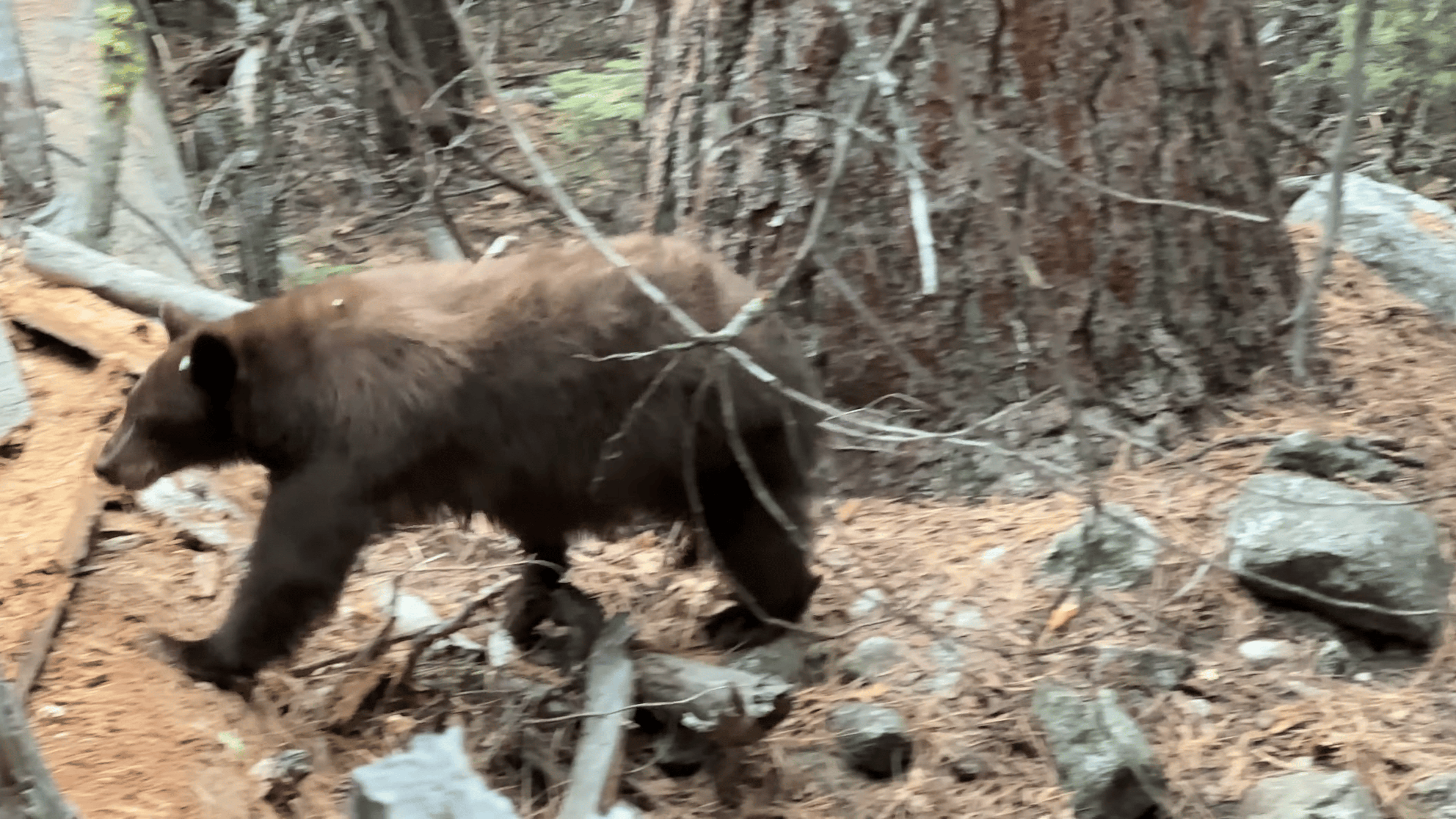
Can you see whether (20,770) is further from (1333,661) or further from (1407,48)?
(1407,48)

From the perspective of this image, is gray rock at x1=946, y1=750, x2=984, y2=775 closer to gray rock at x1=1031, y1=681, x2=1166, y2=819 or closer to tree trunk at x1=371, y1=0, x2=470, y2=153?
gray rock at x1=1031, y1=681, x2=1166, y2=819

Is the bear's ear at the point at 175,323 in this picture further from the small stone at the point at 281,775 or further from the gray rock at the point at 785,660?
the gray rock at the point at 785,660

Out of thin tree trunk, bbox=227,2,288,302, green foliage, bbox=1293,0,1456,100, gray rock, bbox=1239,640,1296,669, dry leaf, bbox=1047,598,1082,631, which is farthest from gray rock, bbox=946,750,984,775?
green foliage, bbox=1293,0,1456,100

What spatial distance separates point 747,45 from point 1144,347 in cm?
187

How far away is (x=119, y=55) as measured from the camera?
5.89 metres

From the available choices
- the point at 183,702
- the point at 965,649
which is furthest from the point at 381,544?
the point at 965,649

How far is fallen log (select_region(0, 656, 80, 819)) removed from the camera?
2086 mm

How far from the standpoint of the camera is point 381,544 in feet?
15.9

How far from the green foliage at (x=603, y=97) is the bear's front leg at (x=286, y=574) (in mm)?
2855

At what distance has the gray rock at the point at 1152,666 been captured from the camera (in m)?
3.60

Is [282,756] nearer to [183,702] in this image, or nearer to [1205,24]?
[183,702]

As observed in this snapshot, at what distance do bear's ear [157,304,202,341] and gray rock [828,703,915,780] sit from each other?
242 cm

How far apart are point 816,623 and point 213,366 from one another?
2.05m

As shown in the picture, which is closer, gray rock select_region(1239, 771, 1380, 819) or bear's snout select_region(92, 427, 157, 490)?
gray rock select_region(1239, 771, 1380, 819)
